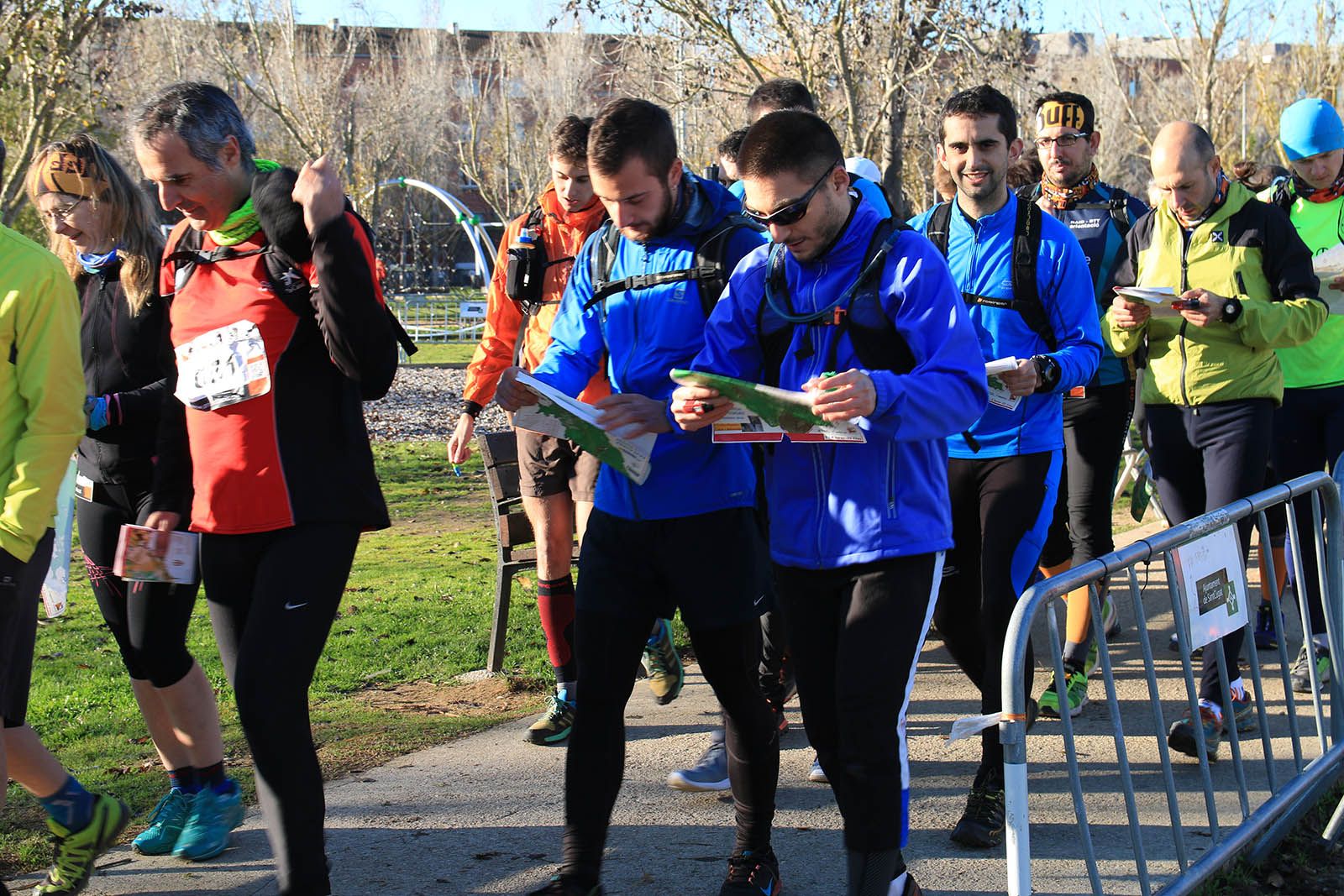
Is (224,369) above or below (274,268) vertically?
below

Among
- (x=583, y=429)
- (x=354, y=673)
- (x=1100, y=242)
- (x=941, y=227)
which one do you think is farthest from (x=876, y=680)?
(x=354, y=673)

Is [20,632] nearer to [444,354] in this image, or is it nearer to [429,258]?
[444,354]

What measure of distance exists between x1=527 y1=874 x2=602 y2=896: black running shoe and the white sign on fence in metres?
1.75

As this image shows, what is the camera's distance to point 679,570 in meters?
3.66

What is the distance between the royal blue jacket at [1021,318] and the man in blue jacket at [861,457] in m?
1.00

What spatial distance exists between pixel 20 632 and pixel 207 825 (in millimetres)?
918

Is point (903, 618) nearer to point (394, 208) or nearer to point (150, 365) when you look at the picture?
point (150, 365)

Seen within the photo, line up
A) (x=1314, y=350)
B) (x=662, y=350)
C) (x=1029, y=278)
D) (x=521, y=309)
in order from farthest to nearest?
(x=1314, y=350) < (x=521, y=309) < (x=1029, y=278) < (x=662, y=350)

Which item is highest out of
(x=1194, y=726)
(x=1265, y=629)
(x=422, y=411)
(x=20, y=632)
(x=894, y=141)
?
(x=894, y=141)

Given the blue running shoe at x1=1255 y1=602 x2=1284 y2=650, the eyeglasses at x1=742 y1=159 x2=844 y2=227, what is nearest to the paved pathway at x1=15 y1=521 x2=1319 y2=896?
the blue running shoe at x1=1255 y1=602 x2=1284 y2=650

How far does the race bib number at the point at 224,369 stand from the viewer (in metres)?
3.36

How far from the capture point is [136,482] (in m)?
4.15

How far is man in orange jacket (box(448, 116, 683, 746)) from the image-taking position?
5.28 meters

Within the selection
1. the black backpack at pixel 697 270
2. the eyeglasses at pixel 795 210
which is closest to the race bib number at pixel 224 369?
the black backpack at pixel 697 270
